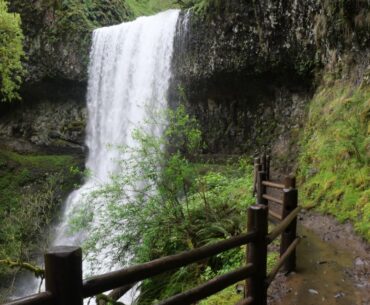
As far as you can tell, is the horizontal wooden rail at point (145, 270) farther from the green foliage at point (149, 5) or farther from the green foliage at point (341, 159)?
the green foliage at point (149, 5)

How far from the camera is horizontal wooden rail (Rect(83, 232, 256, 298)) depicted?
235 centimetres

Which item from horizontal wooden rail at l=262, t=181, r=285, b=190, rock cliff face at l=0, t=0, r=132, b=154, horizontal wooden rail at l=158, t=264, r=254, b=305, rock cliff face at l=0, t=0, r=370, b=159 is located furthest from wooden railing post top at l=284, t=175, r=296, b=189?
rock cliff face at l=0, t=0, r=132, b=154

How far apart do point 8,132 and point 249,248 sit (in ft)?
82.7

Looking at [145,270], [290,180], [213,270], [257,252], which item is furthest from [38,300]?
[213,270]

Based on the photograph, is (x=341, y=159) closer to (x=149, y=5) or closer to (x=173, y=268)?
(x=173, y=268)

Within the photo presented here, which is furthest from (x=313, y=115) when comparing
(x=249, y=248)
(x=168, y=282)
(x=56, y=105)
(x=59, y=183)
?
(x=56, y=105)

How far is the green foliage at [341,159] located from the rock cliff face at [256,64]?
1.96 meters

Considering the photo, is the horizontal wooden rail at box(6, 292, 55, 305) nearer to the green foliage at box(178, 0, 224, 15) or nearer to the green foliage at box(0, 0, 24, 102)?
the green foliage at box(178, 0, 224, 15)

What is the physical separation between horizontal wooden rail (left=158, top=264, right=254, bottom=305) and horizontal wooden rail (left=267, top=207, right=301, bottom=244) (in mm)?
394

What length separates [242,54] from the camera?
56.9 feet

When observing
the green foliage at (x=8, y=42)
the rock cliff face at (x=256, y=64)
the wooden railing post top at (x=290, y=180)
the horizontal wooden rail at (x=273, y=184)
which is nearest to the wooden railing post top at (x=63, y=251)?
the wooden railing post top at (x=290, y=180)

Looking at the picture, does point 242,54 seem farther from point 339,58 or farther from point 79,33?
point 79,33

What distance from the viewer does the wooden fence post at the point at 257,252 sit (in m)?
3.68

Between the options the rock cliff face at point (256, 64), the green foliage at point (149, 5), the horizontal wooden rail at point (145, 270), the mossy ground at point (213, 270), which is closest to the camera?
the horizontal wooden rail at point (145, 270)
